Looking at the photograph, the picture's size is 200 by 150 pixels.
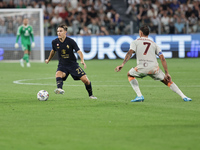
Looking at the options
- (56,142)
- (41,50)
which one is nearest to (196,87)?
(56,142)

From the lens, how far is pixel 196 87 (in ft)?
46.7

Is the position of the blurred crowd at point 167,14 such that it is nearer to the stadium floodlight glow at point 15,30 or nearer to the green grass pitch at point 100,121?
the stadium floodlight glow at point 15,30

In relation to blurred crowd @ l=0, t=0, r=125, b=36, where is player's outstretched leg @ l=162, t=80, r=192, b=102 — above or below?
below

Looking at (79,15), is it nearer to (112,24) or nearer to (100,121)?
(112,24)

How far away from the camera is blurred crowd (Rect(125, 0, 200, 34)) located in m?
30.8

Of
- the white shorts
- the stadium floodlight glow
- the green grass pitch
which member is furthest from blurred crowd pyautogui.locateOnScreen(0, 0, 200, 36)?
the white shorts

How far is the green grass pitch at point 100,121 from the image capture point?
21.1 feet

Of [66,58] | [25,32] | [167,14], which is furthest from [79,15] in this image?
[66,58]

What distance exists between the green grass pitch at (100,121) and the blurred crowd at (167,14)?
17346 millimetres

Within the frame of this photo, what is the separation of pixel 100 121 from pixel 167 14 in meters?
24.9

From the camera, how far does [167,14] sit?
32.2 meters

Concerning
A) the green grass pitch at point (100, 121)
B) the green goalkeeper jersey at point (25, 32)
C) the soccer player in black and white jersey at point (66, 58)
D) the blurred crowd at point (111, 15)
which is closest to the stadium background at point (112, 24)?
the blurred crowd at point (111, 15)

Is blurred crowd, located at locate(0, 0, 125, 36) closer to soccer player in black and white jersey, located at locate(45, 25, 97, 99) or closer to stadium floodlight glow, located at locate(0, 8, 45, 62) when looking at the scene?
stadium floodlight glow, located at locate(0, 8, 45, 62)

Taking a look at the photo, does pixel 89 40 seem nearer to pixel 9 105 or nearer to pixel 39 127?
pixel 9 105
